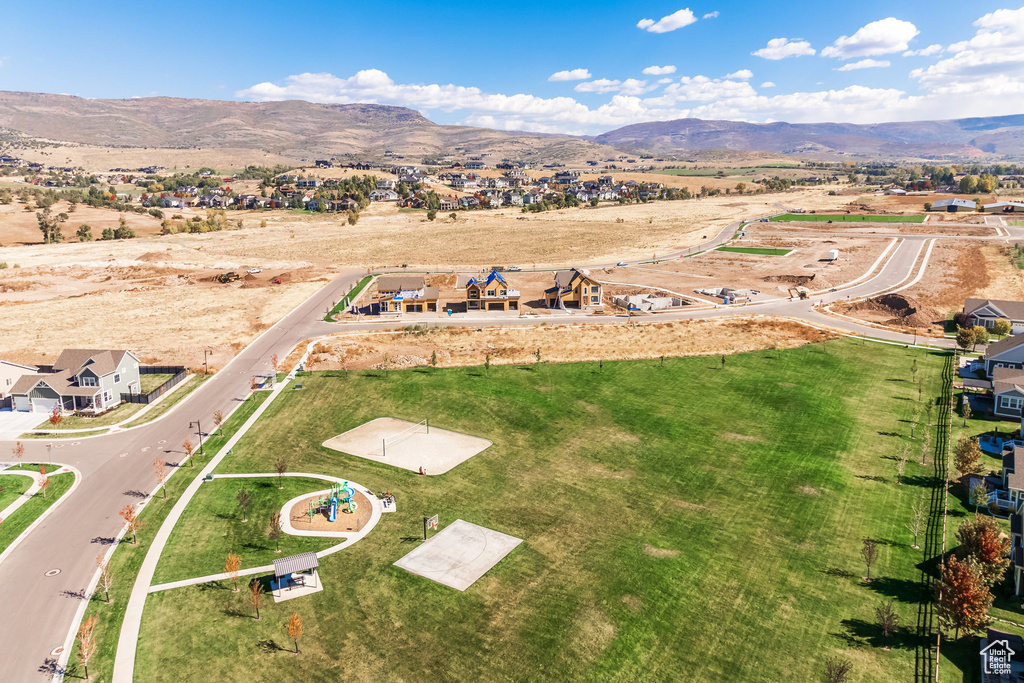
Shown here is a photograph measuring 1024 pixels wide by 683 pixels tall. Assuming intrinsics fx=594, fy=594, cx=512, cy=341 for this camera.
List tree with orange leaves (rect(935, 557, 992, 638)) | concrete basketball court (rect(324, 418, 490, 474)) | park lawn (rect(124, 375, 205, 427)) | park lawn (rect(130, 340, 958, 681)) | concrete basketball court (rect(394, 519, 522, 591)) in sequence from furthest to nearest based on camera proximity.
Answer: park lawn (rect(124, 375, 205, 427)) → concrete basketball court (rect(324, 418, 490, 474)) → concrete basketball court (rect(394, 519, 522, 591)) → park lawn (rect(130, 340, 958, 681)) → tree with orange leaves (rect(935, 557, 992, 638))

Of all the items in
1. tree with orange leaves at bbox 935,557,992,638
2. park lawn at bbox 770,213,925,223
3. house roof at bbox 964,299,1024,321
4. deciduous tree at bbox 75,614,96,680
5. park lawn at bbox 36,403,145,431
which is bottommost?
deciduous tree at bbox 75,614,96,680

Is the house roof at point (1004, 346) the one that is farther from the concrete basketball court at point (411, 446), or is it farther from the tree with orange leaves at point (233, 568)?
the tree with orange leaves at point (233, 568)

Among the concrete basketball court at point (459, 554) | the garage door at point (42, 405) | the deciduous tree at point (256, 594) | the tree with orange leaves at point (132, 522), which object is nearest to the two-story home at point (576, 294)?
the concrete basketball court at point (459, 554)

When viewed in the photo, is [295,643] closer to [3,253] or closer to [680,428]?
[680,428]

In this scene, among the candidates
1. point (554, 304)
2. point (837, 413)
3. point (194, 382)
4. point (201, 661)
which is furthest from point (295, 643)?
point (554, 304)
